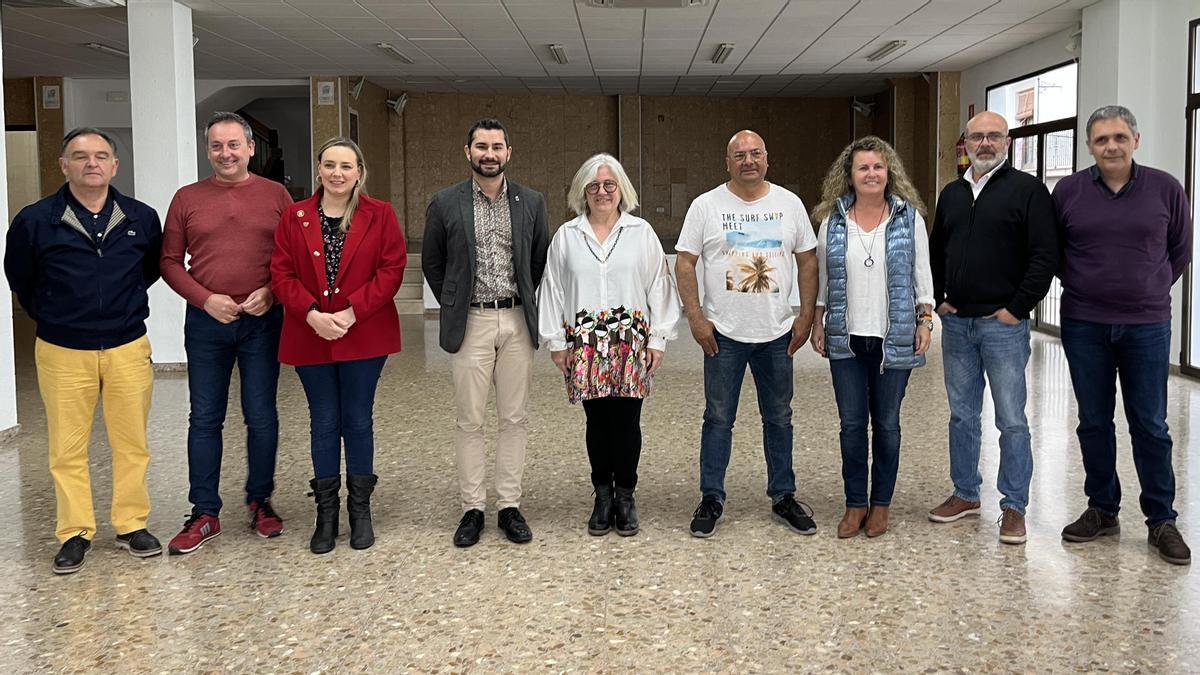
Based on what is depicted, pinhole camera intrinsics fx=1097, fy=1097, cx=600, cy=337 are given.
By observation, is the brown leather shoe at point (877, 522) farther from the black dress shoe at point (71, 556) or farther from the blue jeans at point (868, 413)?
the black dress shoe at point (71, 556)

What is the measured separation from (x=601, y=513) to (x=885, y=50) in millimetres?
9505

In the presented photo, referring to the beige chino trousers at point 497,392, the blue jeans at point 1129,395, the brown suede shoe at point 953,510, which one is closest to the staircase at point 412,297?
the beige chino trousers at point 497,392

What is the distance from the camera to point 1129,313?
12.5ft

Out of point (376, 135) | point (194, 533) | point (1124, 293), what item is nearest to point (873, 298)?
point (1124, 293)

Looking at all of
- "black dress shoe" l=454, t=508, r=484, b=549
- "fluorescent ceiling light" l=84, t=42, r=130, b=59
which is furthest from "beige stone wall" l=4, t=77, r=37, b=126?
"black dress shoe" l=454, t=508, r=484, b=549

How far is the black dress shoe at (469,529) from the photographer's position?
13.3ft

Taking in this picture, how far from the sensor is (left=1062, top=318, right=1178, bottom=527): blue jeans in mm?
3850

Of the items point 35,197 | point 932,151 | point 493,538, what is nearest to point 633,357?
point 493,538

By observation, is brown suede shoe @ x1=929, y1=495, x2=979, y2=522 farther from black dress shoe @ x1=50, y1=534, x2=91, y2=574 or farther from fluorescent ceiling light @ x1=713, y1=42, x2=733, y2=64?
fluorescent ceiling light @ x1=713, y1=42, x2=733, y2=64

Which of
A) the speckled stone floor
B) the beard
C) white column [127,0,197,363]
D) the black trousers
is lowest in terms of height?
the speckled stone floor

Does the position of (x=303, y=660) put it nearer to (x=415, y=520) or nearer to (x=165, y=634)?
(x=165, y=634)

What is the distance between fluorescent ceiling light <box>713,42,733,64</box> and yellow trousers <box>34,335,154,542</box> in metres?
9.24

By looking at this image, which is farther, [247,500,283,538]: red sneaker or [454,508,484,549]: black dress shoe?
[247,500,283,538]: red sneaker

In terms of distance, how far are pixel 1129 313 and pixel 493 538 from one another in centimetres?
242
